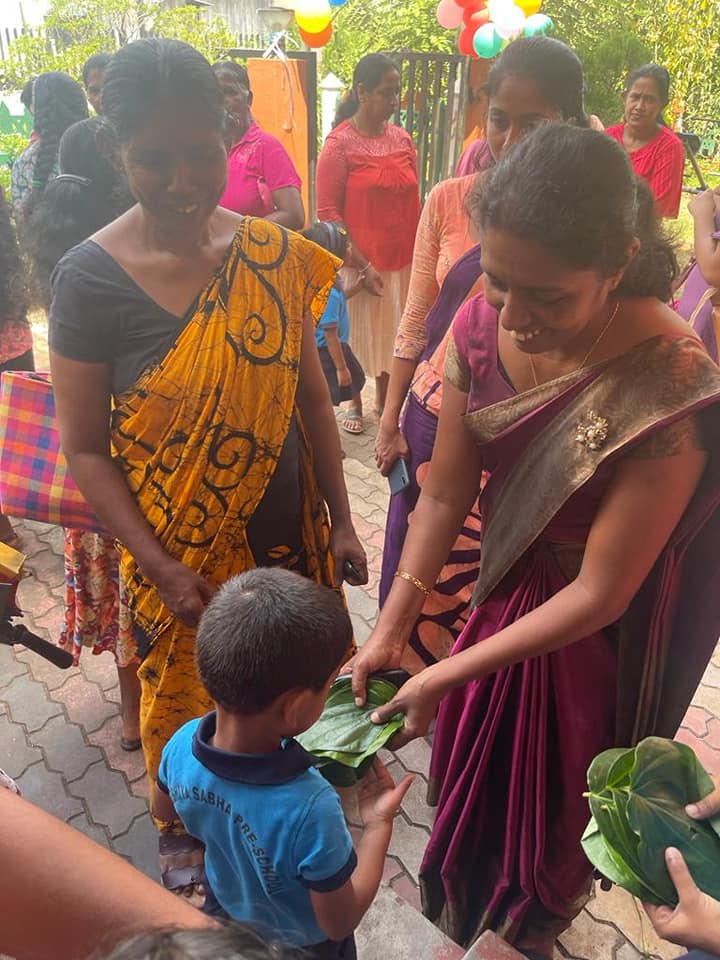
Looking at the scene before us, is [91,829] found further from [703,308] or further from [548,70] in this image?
[703,308]

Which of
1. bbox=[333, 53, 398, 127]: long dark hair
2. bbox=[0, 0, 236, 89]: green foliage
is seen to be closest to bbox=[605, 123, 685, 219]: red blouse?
bbox=[333, 53, 398, 127]: long dark hair

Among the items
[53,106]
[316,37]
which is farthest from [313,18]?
[53,106]

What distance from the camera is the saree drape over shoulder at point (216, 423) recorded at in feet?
5.26

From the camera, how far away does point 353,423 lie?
4883 millimetres

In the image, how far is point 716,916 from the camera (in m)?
1.12

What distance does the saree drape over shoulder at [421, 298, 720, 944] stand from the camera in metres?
1.21

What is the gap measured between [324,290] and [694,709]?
2182mm

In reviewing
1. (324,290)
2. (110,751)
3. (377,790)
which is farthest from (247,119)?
(377,790)

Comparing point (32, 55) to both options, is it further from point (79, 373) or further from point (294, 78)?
point (79, 373)

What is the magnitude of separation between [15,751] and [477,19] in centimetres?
684

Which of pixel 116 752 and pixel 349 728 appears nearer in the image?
pixel 349 728

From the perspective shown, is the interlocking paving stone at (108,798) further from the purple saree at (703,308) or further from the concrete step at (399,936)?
the purple saree at (703,308)

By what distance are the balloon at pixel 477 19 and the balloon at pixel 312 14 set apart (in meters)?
1.29

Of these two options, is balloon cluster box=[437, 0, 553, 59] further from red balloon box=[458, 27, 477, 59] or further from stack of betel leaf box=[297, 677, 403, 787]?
stack of betel leaf box=[297, 677, 403, 787]
